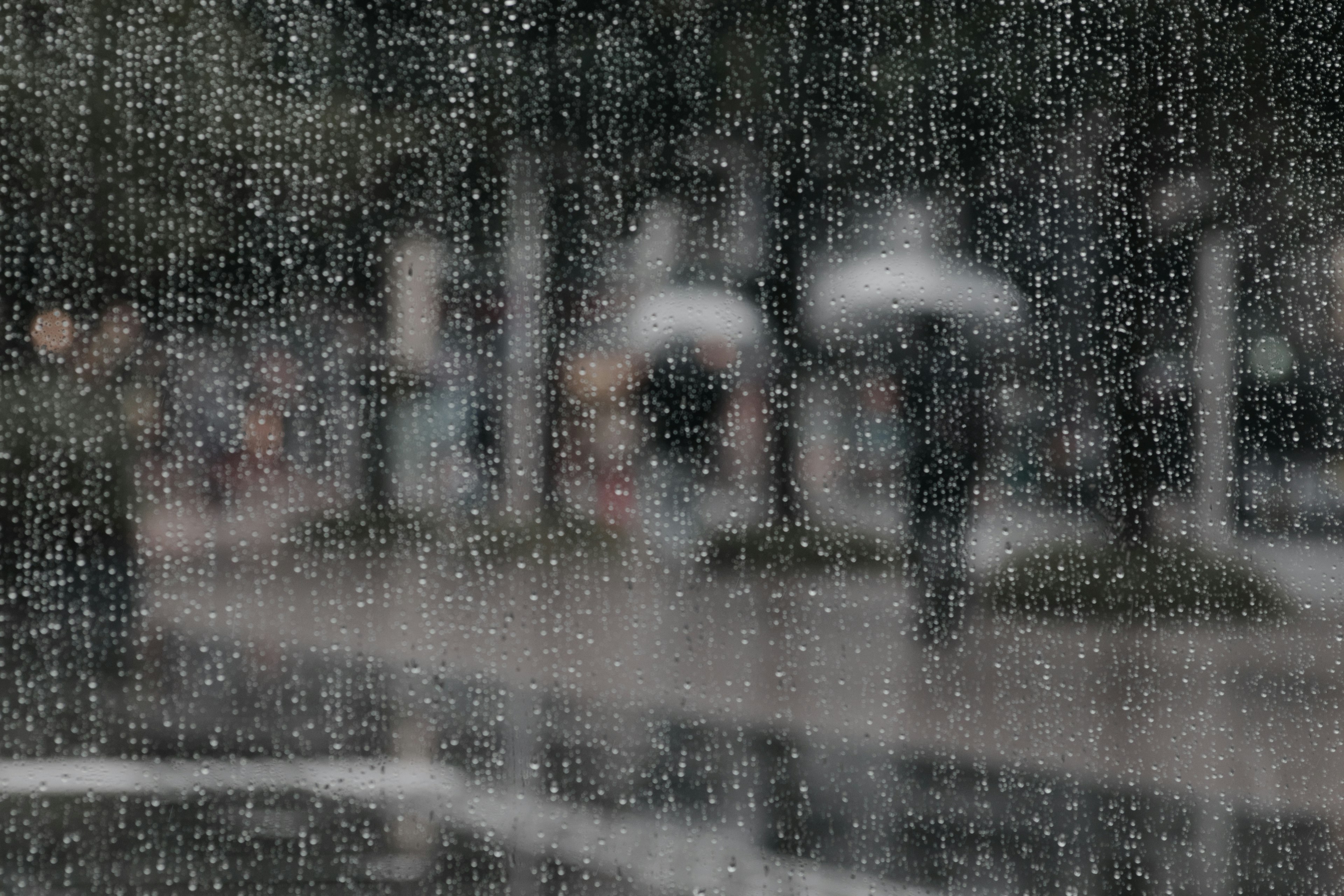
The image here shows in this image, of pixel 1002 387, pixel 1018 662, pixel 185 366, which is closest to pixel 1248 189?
pixel 1002 387

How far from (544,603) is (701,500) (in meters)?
0.23

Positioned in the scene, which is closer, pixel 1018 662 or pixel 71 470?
pixel 71 470

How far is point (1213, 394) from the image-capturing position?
145 cm

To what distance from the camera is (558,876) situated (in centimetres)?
137

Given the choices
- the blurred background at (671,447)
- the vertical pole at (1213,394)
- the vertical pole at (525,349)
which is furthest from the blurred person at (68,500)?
the vertical pole at (1213,394)

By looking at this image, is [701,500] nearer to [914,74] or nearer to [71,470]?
[914,74]

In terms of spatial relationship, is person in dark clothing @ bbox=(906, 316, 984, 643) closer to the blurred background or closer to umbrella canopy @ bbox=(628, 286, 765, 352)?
the blurred background

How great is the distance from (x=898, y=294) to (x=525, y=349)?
0.47 m

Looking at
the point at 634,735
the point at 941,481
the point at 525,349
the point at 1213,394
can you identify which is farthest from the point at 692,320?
the point at 1213,394

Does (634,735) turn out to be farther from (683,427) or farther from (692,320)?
(692,320)

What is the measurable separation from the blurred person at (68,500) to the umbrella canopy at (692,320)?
0.60 m

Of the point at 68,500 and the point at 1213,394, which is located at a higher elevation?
the point at 1213,394

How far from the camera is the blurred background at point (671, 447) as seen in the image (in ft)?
4.26

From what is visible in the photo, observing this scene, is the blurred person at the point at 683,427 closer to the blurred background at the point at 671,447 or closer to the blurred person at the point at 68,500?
the blurred background at the point at 671,447
